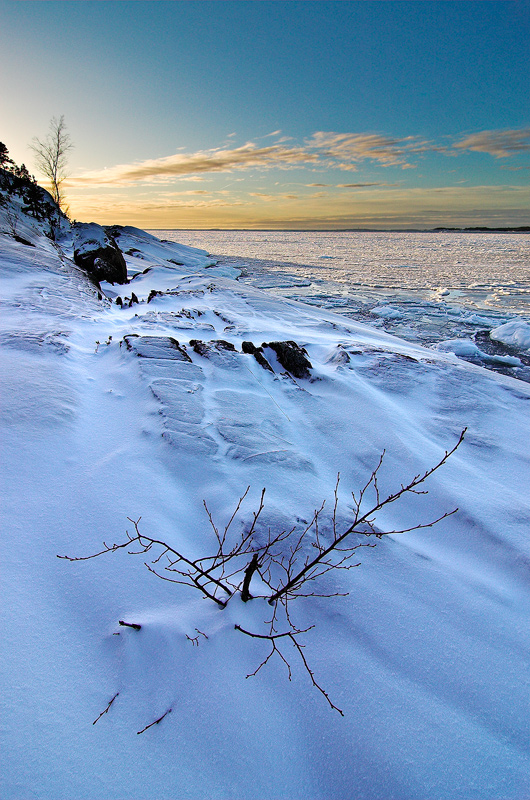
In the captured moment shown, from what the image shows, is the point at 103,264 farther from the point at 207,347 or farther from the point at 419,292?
the point at 419,292

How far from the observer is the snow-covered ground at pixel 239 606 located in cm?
146

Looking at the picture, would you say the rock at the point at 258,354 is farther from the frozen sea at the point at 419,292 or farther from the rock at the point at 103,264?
the rock at the point at 103,264

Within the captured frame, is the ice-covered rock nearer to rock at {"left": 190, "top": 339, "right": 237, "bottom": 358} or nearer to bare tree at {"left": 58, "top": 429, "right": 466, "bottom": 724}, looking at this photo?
rock at {"left": 190, "top": 339, "right": 237, "bottom": 358}

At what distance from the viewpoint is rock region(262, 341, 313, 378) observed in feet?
17.0

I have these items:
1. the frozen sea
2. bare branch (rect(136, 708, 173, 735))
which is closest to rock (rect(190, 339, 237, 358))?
bare branch (rect(136, 708, 173, 735))

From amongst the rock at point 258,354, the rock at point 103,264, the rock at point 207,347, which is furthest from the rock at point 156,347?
the rock at point 103,264

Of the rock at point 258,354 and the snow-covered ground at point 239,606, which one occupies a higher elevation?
the rock at point 258,354

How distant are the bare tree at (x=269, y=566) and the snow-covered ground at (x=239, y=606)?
6cm

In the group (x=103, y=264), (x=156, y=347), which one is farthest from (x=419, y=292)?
(x=156, y=347)

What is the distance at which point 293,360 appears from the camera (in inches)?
208

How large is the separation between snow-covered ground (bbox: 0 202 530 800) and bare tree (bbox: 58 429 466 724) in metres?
0.06

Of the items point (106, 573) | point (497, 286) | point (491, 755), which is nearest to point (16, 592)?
point (106, 573)

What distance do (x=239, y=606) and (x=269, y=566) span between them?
25 centimetres

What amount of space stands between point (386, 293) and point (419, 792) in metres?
15.6
